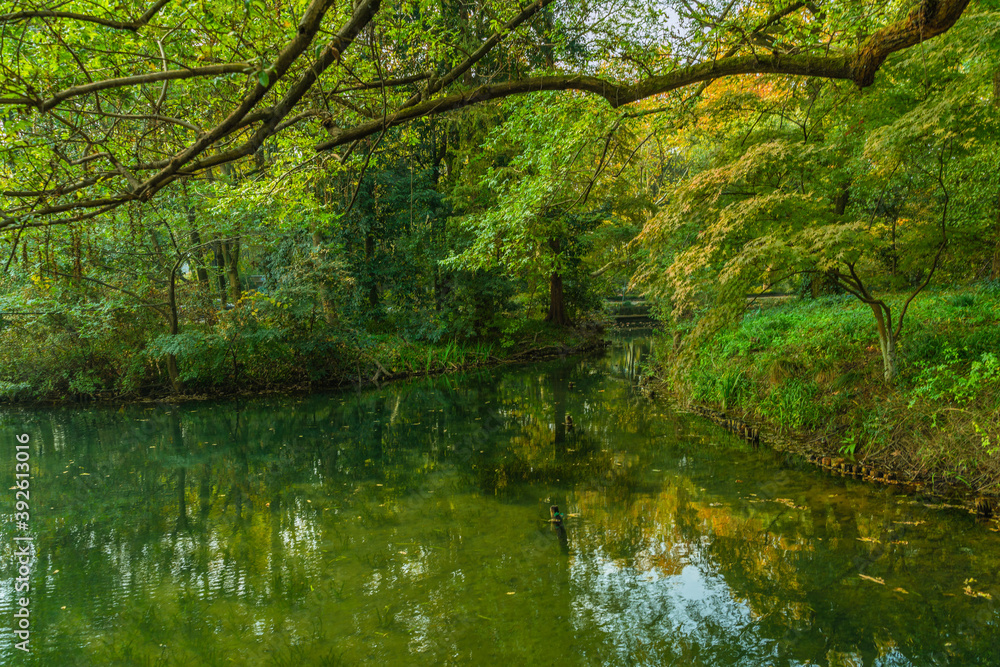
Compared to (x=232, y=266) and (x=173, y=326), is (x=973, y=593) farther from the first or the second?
(x=232, y=266)

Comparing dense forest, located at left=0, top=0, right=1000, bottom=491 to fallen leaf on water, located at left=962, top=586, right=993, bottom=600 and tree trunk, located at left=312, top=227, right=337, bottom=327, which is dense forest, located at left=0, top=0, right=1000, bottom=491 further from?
fallen leaf on water, located at left=962, top=586, right=993, bottom=600

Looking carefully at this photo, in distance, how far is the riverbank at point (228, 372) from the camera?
12602 mm

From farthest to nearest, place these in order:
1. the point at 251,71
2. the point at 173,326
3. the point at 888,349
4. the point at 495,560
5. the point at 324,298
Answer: the point at 324,298
the point at 173,326
the point at 888,349
the point at 495,560
the point at 251,71

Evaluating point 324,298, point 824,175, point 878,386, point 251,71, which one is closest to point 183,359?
point 324,298

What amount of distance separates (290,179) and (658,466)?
17.7 ft

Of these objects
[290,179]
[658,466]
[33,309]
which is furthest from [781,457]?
[33,309]

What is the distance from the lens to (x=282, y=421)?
34.8 feet

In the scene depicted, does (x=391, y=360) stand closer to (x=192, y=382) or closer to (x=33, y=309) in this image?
(x=192, y=382)

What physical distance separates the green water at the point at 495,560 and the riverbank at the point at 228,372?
4.50 metres

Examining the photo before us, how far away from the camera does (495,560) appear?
15.1 ft

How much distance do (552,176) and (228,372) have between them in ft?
32.8

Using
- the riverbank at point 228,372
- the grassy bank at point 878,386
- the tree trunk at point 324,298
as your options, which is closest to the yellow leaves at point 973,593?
the grassy bank at point 878,386

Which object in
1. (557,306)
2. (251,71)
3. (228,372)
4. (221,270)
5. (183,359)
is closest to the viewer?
(251,71)

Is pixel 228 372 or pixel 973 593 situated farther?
pixel 228 372
